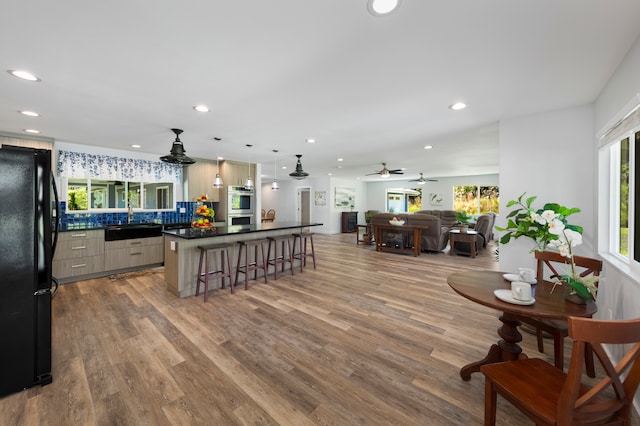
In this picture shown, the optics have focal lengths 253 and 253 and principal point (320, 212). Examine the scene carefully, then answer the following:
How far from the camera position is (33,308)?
1.79 m

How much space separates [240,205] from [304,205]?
499 cm

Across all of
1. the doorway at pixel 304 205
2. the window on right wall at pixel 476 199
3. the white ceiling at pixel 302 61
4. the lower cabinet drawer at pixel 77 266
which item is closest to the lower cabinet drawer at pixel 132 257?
the lower cabinet drawer at pixel 77 266

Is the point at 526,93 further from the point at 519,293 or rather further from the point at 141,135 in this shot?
the point at 141,135

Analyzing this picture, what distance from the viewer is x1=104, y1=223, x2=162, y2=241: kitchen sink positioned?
4508 millimetres

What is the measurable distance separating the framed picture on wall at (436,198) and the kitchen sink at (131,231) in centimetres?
982

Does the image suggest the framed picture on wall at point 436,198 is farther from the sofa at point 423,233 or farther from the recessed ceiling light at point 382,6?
the recessed ceiling light at point 382,6

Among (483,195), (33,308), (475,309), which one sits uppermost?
(483,195)

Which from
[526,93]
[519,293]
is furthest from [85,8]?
[526,93]

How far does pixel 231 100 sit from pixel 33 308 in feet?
7.63

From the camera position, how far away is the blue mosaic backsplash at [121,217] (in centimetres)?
452

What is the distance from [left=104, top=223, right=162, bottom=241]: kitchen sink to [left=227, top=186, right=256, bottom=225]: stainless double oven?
1548 mm

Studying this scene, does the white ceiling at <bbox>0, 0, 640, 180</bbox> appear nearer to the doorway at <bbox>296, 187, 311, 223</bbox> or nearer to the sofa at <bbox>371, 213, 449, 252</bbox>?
the sofa at <bbox>371, 213, 449, 252</bbox>

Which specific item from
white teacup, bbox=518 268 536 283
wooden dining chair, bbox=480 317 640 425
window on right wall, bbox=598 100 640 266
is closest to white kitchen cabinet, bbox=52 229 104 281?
wooden dining chair, bbox=480 317 640 425

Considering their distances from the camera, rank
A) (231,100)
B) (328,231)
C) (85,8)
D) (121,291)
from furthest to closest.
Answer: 1. (328,231)
2. (121,291)
3. (231,100)
4. (85,8)
